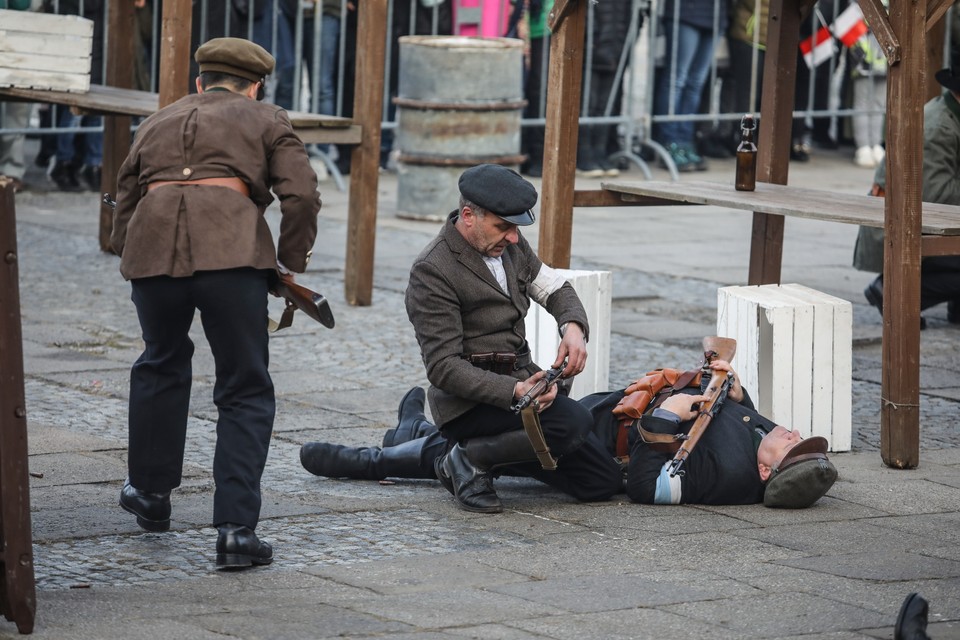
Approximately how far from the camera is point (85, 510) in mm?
5461

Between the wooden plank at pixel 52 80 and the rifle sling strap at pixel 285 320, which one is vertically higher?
the wooden plank at pixel 52 80

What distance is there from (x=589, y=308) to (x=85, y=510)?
2466 mm

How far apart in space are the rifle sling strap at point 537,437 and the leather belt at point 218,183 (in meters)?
1.15

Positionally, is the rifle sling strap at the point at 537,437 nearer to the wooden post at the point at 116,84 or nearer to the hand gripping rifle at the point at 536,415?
the hand gripping rifle at the point at 536,415

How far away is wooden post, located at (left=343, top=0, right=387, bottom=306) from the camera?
30.5 ft

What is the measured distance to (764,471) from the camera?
5.72m

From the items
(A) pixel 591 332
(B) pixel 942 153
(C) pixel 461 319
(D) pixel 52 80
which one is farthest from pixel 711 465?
(D) pixel 52 80

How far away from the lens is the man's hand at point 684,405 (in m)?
5.77

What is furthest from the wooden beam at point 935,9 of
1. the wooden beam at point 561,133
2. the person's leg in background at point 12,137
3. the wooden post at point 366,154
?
the person's leg in background at point 12,137

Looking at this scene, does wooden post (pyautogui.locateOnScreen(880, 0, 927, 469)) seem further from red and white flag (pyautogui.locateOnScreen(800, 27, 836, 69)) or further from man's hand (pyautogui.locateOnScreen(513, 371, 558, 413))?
red and white flag (pyautogui.locateOnScreen(800, 27, 836, 69))

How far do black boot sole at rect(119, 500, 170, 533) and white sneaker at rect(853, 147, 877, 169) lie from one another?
12511 millimetres

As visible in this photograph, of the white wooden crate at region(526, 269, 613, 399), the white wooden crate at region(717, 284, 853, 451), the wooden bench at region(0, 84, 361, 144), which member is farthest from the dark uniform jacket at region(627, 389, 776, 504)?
the wooden bench at region(0, 84, 361, 144)

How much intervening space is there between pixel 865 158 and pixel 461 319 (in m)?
11.9

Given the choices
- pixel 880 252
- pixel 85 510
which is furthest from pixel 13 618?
pixel 880 252
